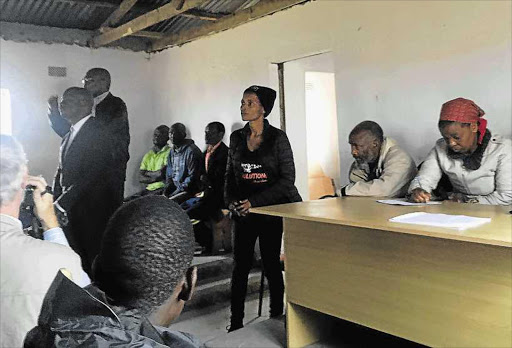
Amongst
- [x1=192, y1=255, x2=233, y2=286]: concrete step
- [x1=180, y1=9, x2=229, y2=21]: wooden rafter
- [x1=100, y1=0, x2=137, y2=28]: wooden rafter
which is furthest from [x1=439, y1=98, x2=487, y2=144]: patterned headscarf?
[x1=100, y1=0, x2=137, y2=28]: wooden rafter

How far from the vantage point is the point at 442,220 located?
1.41 m

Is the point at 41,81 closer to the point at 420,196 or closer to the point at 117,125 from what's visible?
the point at 117,125

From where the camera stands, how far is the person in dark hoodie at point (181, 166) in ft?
4.77

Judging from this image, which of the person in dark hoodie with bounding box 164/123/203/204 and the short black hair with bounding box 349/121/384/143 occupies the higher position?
the short black hair with bounding box 349/121/384/143

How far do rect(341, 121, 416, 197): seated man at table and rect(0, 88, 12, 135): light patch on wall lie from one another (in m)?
1.40

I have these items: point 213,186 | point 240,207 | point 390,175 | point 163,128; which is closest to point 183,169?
point 163,128

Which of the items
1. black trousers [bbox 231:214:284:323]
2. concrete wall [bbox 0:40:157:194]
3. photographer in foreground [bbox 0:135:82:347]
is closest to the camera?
photographer in foreground [bbox 0:135:82:347]

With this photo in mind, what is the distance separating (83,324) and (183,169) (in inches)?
39.2

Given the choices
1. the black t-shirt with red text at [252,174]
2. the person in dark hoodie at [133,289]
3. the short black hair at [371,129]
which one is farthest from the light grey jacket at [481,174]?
the person in dark hoodie at [133,289]

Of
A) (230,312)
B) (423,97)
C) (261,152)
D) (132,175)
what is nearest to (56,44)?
(132,175)

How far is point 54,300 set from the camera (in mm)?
580

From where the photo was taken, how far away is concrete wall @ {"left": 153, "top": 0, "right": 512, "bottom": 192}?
1826mm

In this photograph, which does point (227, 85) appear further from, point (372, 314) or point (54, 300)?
point (54, 300)

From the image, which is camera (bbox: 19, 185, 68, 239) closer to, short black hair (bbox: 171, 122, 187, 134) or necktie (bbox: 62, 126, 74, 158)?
necktie (bbox: 62, 126, 74, 158)
